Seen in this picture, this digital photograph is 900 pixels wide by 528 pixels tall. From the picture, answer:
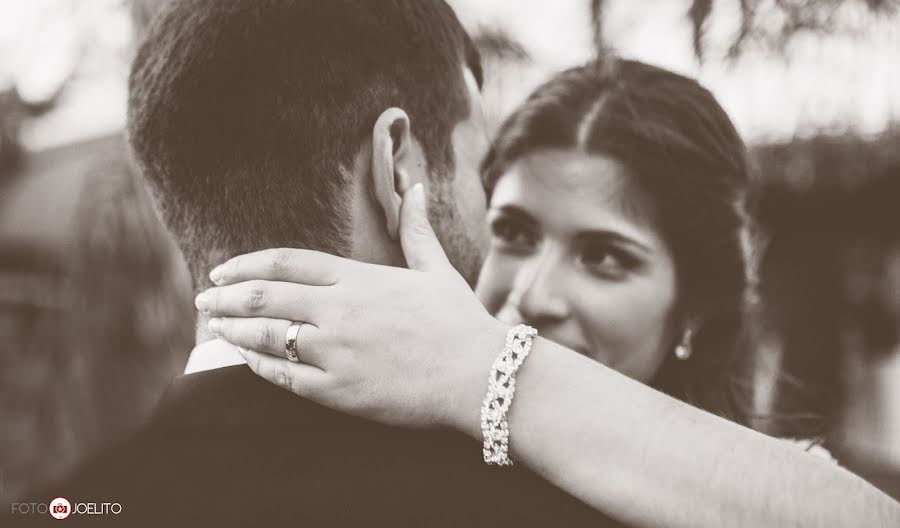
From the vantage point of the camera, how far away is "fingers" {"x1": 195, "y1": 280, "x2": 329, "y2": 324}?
141cm

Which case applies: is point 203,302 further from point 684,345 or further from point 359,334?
point 684,345

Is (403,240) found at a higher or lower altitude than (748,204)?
higher

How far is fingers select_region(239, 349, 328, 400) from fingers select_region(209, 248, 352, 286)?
14 cm

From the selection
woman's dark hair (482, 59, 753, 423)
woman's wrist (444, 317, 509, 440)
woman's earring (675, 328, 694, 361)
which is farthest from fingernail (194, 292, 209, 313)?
woman's earring (675, 328, 694, 361)

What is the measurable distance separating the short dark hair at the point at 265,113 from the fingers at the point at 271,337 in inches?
5.9

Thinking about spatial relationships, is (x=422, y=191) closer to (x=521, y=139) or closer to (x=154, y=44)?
(x=154, y=44)

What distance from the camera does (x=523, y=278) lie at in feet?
8.37

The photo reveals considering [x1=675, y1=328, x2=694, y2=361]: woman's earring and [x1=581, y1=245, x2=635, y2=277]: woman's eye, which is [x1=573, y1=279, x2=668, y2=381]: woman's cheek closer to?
[x1=581, y1=245, x2=635, y2=277]: woman's eye

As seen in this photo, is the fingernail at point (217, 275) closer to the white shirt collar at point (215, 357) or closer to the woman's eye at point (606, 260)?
the white shirt collar at point (215, 357)

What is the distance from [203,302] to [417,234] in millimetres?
394

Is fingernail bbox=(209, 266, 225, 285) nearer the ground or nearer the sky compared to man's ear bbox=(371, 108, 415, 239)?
nearer the ground

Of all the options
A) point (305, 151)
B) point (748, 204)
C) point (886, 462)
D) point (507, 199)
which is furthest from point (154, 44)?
point (886, 462)

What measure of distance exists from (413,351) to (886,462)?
24.3 ft

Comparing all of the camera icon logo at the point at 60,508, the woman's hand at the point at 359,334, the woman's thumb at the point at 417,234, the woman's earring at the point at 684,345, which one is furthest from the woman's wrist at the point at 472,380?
the woman's earring at the point at 684,345
